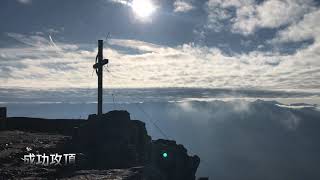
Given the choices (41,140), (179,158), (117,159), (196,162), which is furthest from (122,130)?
(196,162)

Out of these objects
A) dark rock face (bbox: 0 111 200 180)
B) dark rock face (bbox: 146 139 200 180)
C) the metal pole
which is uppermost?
the metal pole

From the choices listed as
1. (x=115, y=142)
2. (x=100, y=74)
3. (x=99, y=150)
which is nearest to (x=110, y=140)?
(x=115, y=142)

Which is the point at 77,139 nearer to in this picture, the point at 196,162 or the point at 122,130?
the point at 122,130

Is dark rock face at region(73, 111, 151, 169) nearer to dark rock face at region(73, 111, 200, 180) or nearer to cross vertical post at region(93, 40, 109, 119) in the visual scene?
dark rock face at region(73, 111, 200, 180)

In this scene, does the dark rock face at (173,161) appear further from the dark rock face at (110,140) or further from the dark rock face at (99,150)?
the dark rock face at (110,140)

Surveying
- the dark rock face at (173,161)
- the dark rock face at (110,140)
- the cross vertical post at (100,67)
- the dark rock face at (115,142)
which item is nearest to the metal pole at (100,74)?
the cross vertical post at (100,67)

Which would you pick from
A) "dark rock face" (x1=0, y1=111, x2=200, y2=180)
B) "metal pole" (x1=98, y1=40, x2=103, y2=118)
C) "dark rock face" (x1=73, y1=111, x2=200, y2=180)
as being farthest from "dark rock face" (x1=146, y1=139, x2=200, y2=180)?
"metal pole" (x1=98, y1=40, x2=103, y2=118)

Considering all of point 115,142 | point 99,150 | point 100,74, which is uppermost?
point 100,74

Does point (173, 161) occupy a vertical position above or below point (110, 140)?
below

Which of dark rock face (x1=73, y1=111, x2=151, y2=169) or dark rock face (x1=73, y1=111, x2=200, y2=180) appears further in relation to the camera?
dark rock face (x1=73, y1=111, x2=151, y2=169)

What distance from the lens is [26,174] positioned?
17.1 metres

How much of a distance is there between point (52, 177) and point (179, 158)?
25269mm

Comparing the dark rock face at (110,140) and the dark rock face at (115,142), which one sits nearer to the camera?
the dark rock face at (115,142)

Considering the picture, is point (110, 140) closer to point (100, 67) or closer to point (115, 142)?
point (115, 142)
